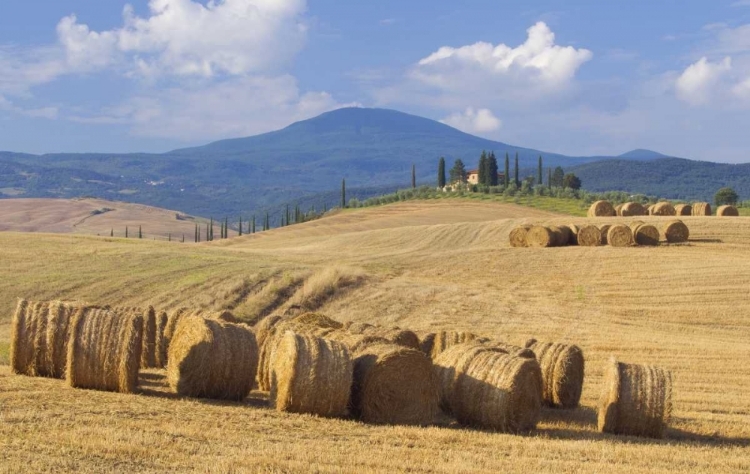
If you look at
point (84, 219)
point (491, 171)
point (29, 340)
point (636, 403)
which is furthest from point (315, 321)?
point (84, 219)

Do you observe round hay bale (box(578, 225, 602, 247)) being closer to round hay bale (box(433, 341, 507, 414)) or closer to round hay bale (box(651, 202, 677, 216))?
round hay bale (box(651, 202, 677, 216))

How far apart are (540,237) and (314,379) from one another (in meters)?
30.2

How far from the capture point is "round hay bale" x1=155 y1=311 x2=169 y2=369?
1816cm

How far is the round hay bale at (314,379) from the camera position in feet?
40.9

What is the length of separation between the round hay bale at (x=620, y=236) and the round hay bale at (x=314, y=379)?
97.1ft

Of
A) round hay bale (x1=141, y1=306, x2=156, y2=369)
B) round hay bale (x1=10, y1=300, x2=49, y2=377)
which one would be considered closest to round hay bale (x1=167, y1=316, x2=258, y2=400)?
round hay bale (x1=10, y1=300, x2=49, y2=377)

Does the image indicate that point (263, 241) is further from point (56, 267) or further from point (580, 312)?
point (580, 312)

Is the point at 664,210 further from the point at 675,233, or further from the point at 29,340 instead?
the point at 29,340

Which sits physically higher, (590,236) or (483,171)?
(483,171)

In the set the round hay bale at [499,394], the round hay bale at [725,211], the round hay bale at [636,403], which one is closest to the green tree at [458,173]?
the round hay bale at [725,211]

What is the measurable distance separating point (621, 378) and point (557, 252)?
26.3 meters

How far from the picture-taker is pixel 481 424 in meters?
13.0

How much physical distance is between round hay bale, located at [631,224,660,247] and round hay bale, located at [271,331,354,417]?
3004 cm

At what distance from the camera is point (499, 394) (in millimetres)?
12836
